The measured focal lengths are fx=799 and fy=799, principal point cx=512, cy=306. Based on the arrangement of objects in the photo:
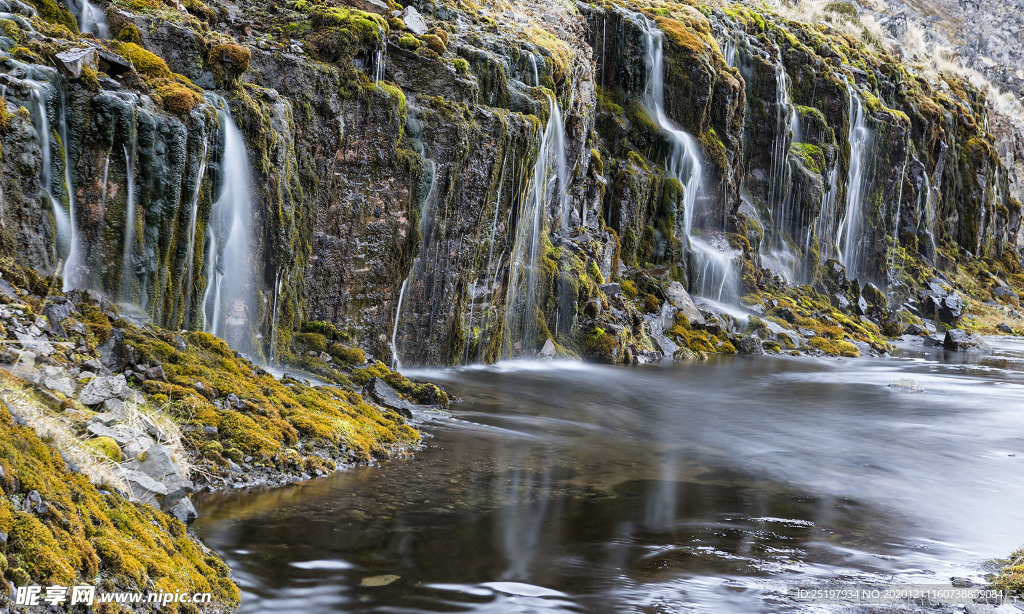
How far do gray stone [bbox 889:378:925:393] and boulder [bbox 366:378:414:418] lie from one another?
19.1m

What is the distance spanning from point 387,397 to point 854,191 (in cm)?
4960

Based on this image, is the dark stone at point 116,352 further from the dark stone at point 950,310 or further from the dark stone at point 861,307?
the dark stone at point 950,310

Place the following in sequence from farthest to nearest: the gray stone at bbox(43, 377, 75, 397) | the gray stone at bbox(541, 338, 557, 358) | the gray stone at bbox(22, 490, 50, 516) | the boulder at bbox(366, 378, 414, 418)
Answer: the gray stone at bbox(541, 338, 557, 358) < the boulder at bbox(366, 378, 414, 418) < the gray stone at bbox(43, 377, 75, 397) < the gray stone at bbox(22, 490, 50, 516)

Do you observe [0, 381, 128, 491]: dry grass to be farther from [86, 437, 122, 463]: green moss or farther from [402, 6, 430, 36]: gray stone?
[402, 6, 430, 36]: gray stone

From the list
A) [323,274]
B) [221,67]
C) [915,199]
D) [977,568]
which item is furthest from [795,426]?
[915,199]

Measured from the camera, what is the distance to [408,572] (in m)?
7.63

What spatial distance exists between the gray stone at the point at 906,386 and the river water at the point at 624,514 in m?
6.59

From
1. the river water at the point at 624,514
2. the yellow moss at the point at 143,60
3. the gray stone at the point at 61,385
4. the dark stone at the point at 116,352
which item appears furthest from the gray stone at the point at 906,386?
the gray stone at the point at 61,385

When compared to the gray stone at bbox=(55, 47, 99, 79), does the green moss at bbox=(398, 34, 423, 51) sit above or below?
above

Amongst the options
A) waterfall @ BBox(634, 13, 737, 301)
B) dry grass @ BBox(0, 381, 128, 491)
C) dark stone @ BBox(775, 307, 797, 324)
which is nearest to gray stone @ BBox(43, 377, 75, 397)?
dry grass @ BBox(0, 381, 128, 491)

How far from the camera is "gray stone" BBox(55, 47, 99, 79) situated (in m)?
13.6

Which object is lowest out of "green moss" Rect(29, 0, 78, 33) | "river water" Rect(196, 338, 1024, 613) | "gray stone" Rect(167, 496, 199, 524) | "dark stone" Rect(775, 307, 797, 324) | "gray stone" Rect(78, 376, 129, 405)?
"river water" Rect(196, 338, 1024, 613)

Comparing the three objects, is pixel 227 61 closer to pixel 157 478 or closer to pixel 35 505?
pixel 157 478

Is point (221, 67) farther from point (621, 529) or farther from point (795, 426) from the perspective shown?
point (795, 426)
